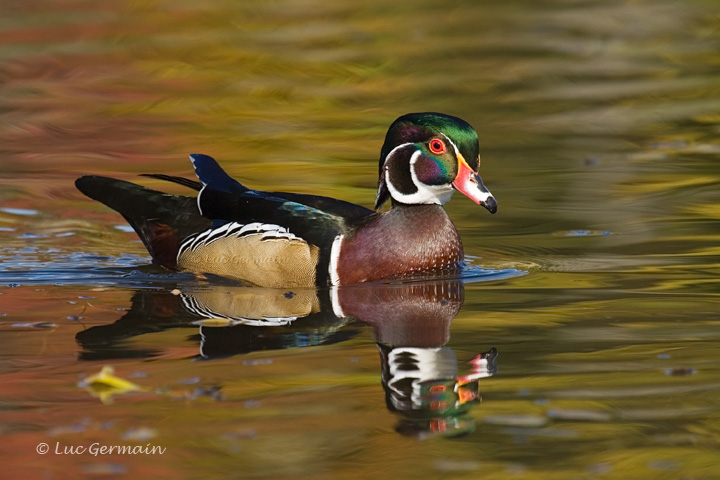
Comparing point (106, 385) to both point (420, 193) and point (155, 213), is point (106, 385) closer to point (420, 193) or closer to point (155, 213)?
point (420, 193)

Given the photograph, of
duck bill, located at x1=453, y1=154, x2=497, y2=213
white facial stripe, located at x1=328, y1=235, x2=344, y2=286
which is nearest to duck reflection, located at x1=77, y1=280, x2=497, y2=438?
white facial stripe, located at x1=328, y1=235, x2=344, y2=286

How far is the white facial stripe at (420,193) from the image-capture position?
27.1ft

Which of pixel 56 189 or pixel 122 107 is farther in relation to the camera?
pixel 122 107

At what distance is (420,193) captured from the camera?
8344 mm

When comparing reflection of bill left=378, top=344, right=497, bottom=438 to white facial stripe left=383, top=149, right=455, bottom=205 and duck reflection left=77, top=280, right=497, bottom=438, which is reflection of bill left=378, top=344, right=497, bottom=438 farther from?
white facial stripe left=383, top=149, right=455, bottom=205

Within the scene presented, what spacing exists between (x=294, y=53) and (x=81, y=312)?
32.2 feet

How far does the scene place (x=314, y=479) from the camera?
4734 mm

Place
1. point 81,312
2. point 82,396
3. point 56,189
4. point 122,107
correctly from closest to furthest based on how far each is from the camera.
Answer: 1. point 82,396
2. point 81,312
3. point 56,189
4. point 122,107

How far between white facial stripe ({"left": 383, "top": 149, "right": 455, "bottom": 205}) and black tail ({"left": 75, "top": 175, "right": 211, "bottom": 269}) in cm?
129

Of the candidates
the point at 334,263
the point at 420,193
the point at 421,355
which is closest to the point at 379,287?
the point at 334,263

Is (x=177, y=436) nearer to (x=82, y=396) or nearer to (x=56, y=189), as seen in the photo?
(x=82, y=396)

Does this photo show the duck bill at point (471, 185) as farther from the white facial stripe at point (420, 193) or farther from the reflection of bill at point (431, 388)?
the reflection of bill at point (431, 388)

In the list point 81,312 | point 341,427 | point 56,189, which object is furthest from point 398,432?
point 56,189

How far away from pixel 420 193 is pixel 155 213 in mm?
1901
